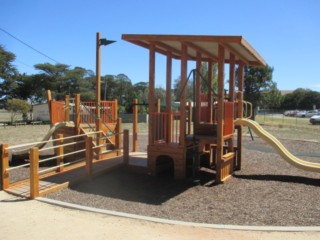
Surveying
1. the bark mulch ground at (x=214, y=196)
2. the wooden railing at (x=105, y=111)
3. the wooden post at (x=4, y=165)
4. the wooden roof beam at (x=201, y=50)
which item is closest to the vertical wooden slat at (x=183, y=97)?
the wooden roof beam at (x=201, y=50)

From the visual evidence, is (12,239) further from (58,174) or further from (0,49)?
(0,49)

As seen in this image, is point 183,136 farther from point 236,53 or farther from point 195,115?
point 236,53

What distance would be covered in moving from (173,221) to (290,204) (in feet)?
8.23

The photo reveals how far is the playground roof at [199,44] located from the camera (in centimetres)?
782

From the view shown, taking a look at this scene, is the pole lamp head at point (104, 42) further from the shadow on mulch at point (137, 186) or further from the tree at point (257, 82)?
the tree at point (257, 82)

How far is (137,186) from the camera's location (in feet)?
26.4

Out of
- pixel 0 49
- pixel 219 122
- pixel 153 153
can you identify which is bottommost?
pixel 153 153

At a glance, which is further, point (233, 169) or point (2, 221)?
point (233, 169)

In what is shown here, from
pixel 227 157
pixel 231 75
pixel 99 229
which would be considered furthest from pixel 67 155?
pixel 99 229

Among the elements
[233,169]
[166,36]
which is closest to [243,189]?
[233,169]

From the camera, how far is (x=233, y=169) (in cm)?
980

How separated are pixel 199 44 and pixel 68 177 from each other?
4.61 meters

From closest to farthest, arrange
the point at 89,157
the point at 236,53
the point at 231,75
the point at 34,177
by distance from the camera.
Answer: the point at 34,177, the point at 89,157, the point at 236,53, the point at 231,75

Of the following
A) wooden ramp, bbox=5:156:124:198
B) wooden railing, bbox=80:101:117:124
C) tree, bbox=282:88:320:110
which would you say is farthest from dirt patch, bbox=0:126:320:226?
tree, bbox=282:88:320:110
